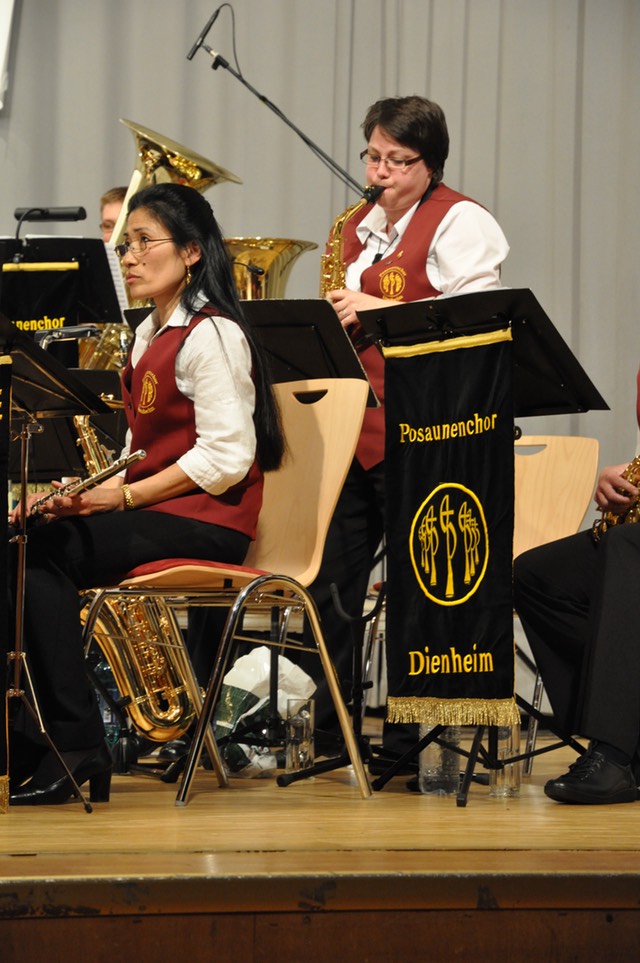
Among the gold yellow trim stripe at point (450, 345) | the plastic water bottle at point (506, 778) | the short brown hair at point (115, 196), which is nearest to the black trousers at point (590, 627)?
the plastic water bottle at point (506, 778)

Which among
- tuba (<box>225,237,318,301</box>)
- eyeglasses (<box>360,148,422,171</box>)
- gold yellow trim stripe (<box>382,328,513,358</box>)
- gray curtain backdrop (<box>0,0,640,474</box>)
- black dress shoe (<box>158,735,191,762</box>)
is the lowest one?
black dress shoe (<box>158,735,191,762</box>)

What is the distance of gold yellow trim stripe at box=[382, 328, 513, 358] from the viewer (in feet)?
8.77

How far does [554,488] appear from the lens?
12.1 ft

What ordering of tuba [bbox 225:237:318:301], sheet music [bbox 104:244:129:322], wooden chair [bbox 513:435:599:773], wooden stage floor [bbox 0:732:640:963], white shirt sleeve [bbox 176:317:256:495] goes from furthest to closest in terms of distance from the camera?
tuba [bbox 225:237:318:301]
sheet music [bbox 104:244:129:322]
wooden chair [bbox 513:435:599:773]
white shirt sleeve [bbox 176:317:256:495]
wooden stage floor [bbox 0:732:640:963]

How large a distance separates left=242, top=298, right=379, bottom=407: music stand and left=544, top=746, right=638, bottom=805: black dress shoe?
0.96 m

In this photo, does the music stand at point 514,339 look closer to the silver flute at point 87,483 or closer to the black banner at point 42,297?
the silver flute at point 87,483

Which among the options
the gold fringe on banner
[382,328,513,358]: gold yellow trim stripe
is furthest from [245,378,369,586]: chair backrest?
the gold fringe on banner

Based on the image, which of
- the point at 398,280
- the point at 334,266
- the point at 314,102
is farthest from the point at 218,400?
the point at 314,102

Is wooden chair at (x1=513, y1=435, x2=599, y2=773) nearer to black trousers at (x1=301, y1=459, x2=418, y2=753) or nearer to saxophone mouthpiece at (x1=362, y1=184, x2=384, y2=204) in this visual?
black trousers at (x1=301, y1=459, x2=418, y2=753)

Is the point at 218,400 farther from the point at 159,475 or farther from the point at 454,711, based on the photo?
the point at 454,711

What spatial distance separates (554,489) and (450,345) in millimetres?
1040

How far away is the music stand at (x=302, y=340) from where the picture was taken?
2986mm

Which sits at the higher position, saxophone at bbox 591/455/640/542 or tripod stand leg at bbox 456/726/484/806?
saxophone at bbox 591/455/640/542

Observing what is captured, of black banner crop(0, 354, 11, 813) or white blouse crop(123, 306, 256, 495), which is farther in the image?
white blouse crop(123, 306, 256, 495)
